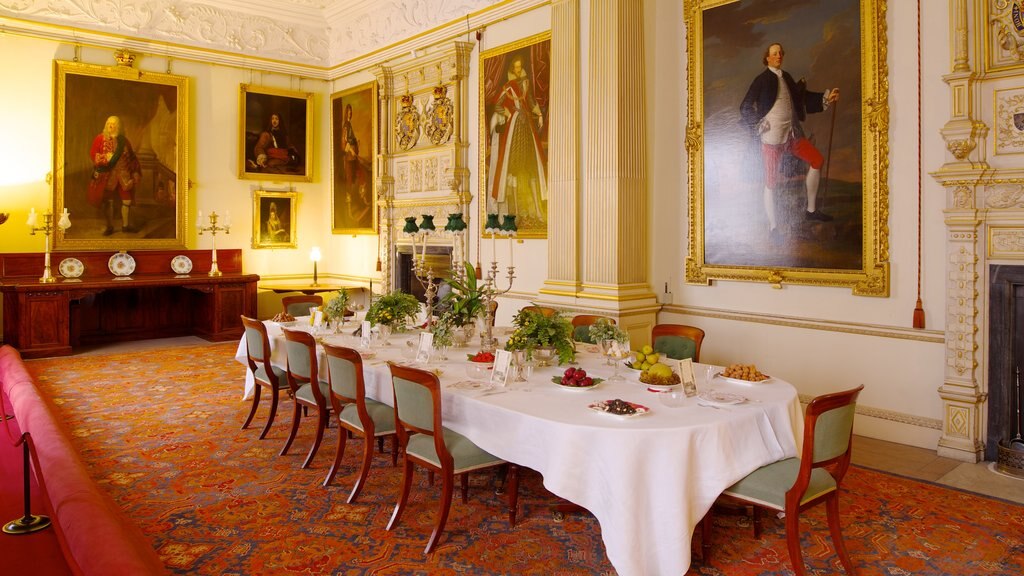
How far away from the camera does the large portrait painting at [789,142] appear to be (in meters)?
5.67

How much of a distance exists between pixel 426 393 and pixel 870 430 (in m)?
4.09

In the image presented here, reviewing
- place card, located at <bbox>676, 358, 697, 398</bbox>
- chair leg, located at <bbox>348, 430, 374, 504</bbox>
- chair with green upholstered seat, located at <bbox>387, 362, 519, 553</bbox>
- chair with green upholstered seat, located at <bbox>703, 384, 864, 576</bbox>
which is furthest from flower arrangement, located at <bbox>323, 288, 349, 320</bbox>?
chair with green upholstered seat, located at <bbox>703, 384, 864, 576</bbox>

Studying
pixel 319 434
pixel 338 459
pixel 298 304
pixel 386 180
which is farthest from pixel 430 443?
pixel 386 180

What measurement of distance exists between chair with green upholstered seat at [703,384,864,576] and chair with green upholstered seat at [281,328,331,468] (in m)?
2.99

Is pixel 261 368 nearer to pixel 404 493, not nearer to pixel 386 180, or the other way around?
pixel 404 493

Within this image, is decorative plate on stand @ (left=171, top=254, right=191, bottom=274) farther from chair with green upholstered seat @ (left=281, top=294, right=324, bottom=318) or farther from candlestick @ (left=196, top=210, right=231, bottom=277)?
chair with green upholstered seat @ (left=281, top=294, right=324, bottom=318)

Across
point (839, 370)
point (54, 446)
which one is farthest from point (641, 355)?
point (54, 446)

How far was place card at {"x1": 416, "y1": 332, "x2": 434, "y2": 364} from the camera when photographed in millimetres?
4801

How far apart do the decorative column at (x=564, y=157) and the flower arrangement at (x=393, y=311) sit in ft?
7.32

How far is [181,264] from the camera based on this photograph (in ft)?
36.3

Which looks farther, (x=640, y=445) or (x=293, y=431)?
(x=293, y=431)

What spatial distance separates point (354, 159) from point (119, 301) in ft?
14.3

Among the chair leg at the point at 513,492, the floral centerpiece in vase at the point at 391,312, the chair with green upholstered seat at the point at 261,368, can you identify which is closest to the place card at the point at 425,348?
the floral centerpiece in vase at the point at 391,312

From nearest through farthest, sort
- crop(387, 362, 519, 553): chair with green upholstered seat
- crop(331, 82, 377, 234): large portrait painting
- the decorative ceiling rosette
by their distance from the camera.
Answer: crop(387, 362, 519, 553): chair with green upholstered seat, the decorative ceiling rosette, crop(331, 82, 377, 234): large portrait painting
